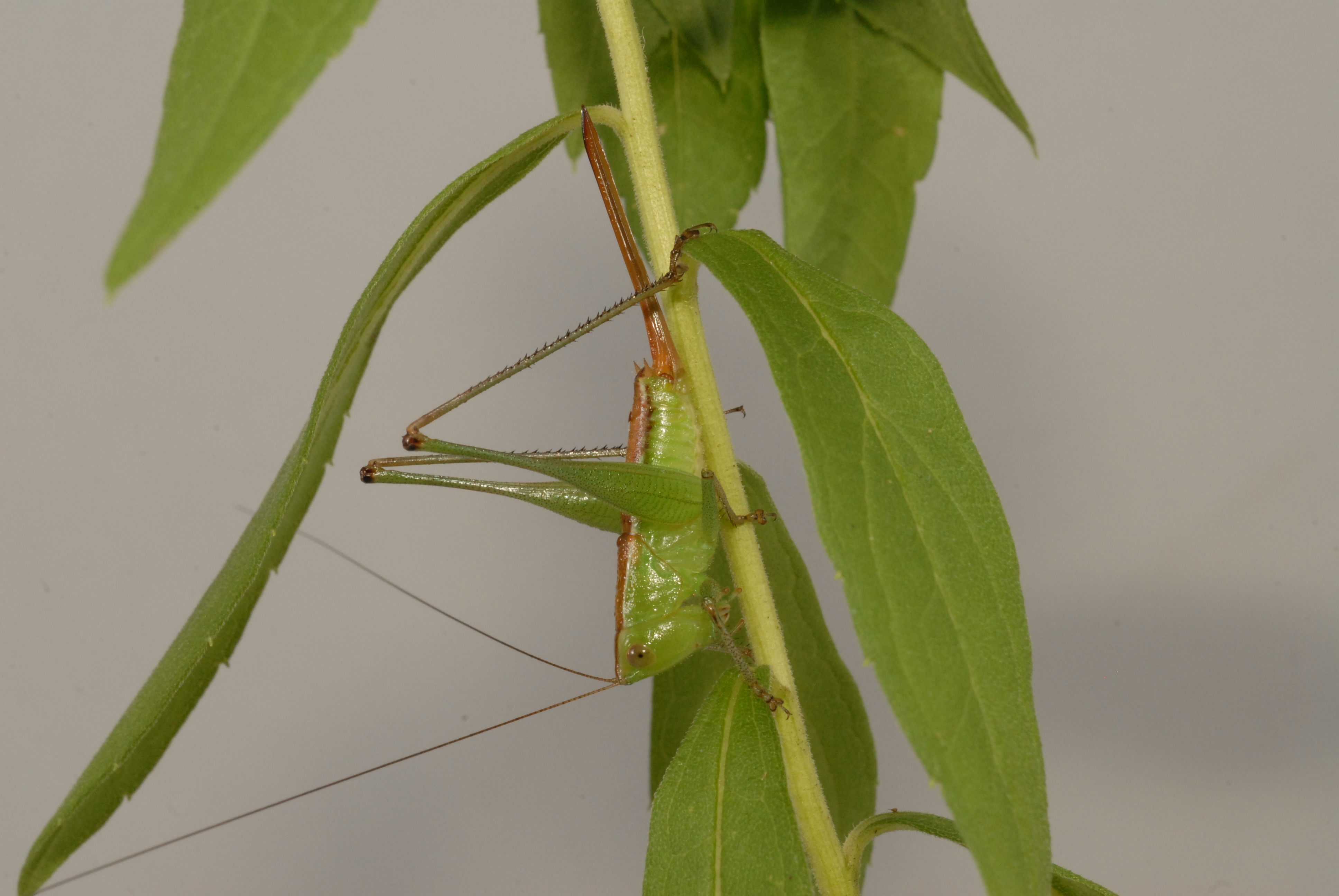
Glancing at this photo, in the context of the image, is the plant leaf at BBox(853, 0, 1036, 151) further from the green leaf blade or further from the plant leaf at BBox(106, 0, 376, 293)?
the plant leaf at BBox(106, 0, 376, 293)

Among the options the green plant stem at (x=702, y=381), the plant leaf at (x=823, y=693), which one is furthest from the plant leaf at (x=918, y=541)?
the plant leaf at (x=823, y=693)

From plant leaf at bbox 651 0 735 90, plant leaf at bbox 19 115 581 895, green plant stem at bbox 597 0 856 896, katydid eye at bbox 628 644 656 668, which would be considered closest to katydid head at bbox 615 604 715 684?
katydid eye at bbox 628 644 656 668

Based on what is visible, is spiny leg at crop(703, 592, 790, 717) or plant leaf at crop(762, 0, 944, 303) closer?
spiny leg at crop(703, 592, 790, 717)

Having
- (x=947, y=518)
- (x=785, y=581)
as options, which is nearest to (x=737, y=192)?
(x=785, y=581)

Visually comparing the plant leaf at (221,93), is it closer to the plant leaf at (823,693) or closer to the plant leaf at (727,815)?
the plant leaf at (727,815)

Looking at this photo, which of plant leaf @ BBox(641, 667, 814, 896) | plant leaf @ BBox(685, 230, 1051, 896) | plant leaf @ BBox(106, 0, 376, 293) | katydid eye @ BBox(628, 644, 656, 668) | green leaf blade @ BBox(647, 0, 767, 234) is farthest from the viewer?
green leaf blade @ BBox(647, 0, 767, 234)

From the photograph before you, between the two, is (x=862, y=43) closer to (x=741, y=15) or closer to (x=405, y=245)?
(x=741, y=15)

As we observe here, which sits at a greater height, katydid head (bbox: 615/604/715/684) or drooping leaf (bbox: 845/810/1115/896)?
katydid head (bbox: 615/604/715/684)
